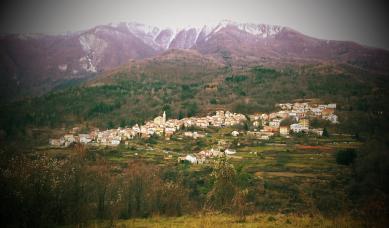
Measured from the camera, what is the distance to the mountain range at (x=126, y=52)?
12612cm

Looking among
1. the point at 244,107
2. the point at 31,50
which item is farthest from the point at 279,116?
the point at 31,50

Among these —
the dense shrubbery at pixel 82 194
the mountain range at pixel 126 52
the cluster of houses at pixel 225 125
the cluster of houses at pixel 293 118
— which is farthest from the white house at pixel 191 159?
the mountain range at pixel 126 52

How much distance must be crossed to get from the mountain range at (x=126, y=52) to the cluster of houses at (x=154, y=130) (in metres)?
55.0

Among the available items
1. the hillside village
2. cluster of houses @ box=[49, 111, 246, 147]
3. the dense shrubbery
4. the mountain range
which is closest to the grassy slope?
the dense shrubbery

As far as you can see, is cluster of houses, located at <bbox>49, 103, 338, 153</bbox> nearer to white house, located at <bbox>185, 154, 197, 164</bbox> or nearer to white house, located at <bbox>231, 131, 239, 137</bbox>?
white house, located at <bbox>231, 131, 239, 137</bbox>

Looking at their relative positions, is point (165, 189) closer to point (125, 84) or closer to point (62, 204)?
point (62, 204)

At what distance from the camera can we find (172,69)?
341 feet

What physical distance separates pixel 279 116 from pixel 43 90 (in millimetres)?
88510

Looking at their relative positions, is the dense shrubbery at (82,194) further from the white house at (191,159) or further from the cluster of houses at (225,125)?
the cluster of houses at (225,125)

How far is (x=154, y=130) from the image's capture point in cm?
5781

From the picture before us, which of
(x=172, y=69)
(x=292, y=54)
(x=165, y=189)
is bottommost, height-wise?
(x=165, y=189)

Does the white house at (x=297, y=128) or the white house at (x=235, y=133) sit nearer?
the white house at (x=235, y=133)

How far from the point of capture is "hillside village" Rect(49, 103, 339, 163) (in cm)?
5209

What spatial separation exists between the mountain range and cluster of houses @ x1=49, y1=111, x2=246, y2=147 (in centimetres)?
5501
